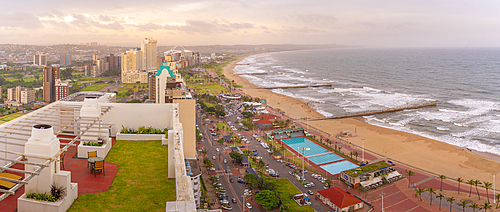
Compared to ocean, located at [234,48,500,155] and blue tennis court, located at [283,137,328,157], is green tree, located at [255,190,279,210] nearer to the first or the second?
blue tennis court, located at [283,137,328,157]

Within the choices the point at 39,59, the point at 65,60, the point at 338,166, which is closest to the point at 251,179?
the point at 338,166

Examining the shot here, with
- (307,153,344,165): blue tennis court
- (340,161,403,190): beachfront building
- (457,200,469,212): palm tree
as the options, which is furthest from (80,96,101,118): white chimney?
(307,153,344,165): blue tennis court

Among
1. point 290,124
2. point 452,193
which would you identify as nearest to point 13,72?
point 290,124

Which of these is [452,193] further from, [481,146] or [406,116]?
[406,116]

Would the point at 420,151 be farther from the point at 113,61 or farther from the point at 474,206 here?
the point at 113,61

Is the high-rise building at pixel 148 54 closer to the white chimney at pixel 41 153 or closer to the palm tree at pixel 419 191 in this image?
the palm tree at pixel 419 191
